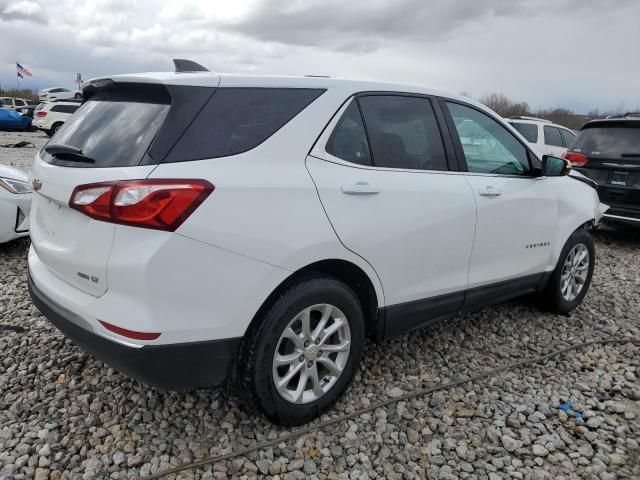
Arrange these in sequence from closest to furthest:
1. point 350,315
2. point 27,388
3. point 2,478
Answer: point 2,478 → point 350,315 → point 27,388

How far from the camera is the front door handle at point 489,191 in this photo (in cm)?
313

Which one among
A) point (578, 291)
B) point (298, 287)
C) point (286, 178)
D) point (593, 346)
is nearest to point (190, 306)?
point (298, 287)

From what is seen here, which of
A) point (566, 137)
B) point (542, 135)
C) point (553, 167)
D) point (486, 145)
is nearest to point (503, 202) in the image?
point (486, 145)

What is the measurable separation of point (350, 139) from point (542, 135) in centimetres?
1008

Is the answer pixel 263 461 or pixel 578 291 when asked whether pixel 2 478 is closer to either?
pixel 263 461

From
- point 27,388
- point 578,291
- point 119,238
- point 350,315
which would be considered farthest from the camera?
point 578,291

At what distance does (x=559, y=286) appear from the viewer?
410 centimetres

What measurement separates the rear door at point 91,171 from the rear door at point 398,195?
79 centimetres

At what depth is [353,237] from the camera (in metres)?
2.47

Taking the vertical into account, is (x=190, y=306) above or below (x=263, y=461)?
above

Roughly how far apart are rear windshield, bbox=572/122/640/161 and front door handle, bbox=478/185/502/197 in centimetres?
418

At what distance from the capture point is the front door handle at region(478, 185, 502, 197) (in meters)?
3.13

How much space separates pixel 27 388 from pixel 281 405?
4.94 ft

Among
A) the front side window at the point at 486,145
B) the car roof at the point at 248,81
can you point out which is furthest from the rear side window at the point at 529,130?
the car roof at the point at 248,81
